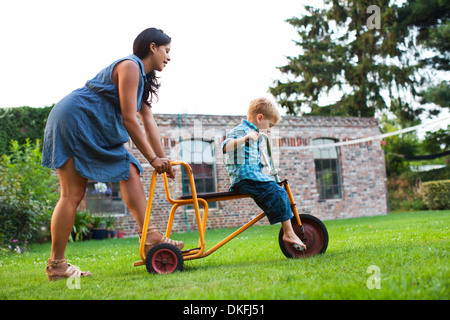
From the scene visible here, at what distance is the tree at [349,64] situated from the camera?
2036 cm

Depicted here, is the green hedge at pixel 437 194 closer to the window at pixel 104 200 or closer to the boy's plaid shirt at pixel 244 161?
the window at pixel 104 200

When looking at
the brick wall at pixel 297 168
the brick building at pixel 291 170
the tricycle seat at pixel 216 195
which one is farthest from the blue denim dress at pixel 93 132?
the brick wall at pixel 297 168

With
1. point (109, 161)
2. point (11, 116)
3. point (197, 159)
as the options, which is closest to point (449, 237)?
point (109, 161)

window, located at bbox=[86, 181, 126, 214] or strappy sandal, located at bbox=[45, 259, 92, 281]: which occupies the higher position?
window, located at bbox=[86, 181, 126, 214]

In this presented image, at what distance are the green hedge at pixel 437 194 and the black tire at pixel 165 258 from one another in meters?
14.8

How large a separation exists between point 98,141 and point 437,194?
1542 cm

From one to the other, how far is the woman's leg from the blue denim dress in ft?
0.24

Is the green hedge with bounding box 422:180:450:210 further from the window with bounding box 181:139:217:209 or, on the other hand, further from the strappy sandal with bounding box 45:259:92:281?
the strappy sandal with bounding box 45:259:92:281

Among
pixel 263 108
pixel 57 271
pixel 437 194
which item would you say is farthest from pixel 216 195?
pixel 437 194

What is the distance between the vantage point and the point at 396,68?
792 inches

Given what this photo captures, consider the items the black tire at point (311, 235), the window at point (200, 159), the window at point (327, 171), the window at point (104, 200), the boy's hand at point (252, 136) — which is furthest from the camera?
the window at point (327, 171)

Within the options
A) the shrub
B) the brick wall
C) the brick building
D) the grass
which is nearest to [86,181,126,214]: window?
the brick building

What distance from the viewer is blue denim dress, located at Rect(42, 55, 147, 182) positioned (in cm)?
299
